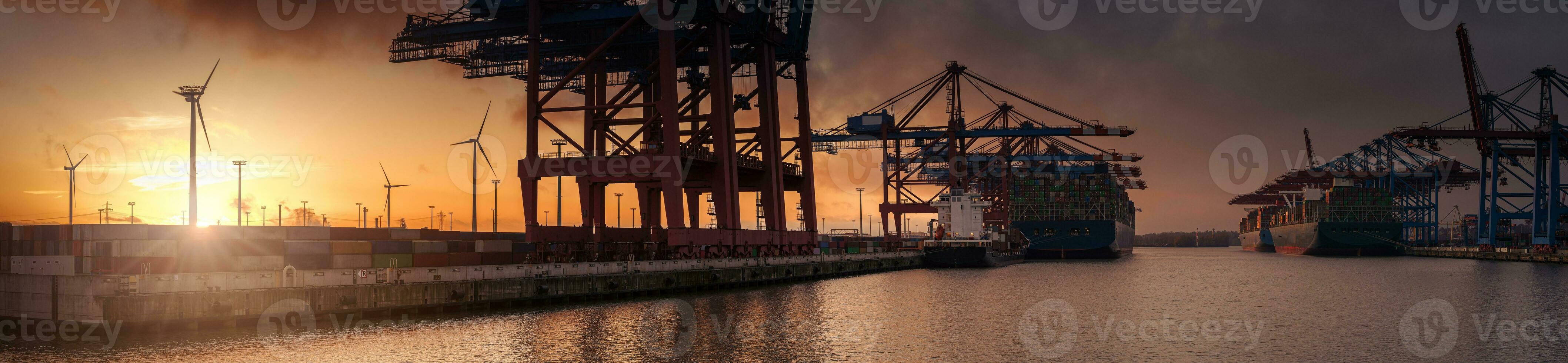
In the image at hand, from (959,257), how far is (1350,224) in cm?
6193

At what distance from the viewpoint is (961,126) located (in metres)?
89.8

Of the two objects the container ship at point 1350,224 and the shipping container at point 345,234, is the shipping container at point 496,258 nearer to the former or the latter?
the shipping container at point 345,234

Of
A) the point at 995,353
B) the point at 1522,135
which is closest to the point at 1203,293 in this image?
the point at 995,353

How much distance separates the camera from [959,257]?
74.4m

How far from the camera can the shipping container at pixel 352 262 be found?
3388 centimetres

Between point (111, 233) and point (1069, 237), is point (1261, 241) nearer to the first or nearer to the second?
point (1069, 237)

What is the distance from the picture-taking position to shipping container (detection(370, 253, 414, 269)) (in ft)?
115

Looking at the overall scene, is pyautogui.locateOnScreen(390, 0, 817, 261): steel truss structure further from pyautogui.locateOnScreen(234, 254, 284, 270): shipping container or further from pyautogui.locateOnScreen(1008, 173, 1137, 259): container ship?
pyautogui.locateOnScreen(1008, 173, 1137, 259): container ship

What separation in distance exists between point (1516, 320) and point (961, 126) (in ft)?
188

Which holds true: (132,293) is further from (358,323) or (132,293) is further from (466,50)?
(466,50)

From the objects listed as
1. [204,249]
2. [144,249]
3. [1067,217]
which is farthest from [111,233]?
[1067,217]

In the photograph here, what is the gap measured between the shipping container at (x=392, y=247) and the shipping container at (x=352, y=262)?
36 centimetres

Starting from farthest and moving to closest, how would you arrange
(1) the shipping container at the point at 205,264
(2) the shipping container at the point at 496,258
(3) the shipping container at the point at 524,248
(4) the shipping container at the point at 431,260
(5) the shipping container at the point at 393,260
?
1. (3) the shipping container at the point at 524,248
2. (2) the shipping container at the point at 496,258
3. (4) the shipping container at the point at 431,260
4. (5) the shipping container at the point at 393,260
5. (1) the shipping container at the point at 205,264

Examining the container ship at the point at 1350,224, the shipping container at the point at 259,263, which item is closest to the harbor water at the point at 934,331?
the shipping container at the point at 259,263
